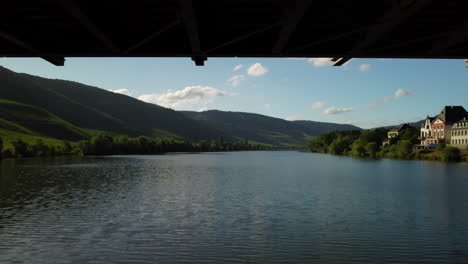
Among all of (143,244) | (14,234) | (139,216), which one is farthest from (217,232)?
(14,234)

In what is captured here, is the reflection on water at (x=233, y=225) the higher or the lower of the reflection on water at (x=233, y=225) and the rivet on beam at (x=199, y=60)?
the lower
